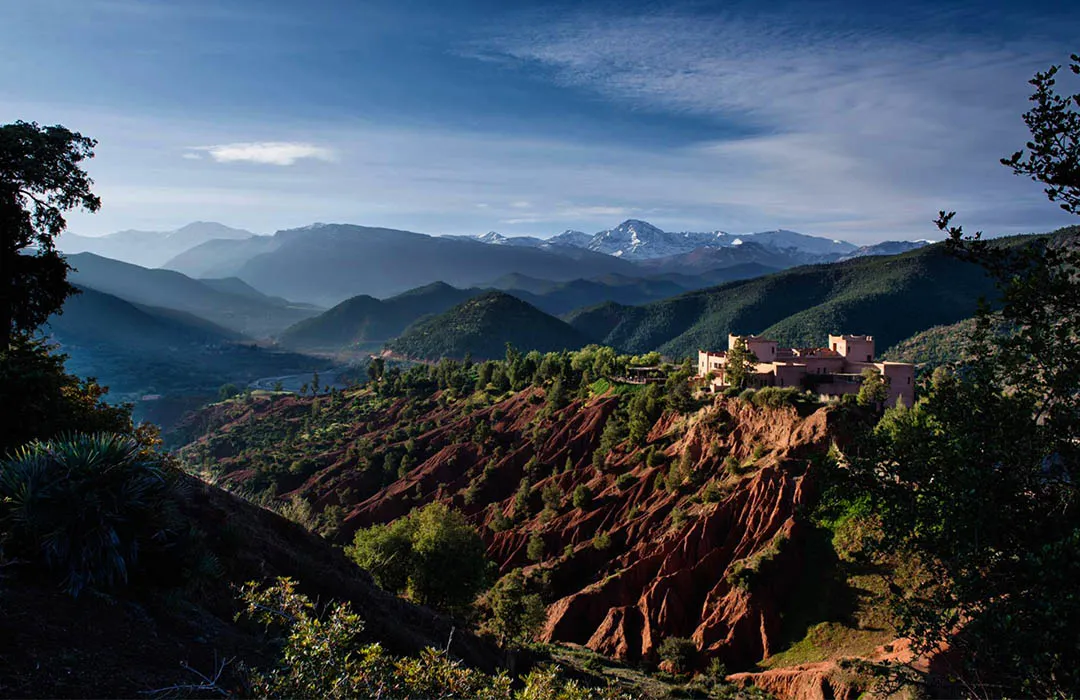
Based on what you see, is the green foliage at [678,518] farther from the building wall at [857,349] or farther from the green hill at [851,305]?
the green hill at [851,305]

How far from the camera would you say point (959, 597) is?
7445 millimetres

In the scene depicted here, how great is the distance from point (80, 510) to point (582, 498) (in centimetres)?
3707

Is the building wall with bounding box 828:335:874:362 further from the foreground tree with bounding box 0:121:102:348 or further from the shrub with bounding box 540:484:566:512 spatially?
the foreground tree with bounding box 0:121:102:348

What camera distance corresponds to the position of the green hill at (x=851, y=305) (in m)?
139

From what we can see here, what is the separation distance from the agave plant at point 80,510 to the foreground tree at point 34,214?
11116 millimetres

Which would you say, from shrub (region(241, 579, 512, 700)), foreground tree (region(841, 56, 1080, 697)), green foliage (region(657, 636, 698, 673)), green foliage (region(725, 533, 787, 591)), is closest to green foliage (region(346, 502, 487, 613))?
green foliage (region(657, 636, 698, 673))

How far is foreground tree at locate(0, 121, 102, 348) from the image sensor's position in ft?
57.4

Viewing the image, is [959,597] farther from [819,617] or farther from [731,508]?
[731,508]

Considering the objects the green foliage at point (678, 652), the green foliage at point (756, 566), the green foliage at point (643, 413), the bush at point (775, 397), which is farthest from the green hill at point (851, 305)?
the green foliage at point (678, 652)

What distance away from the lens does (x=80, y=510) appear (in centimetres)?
Answer: 926

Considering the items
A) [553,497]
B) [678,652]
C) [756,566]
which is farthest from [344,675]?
[553,497]

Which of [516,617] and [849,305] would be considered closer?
[516,617]

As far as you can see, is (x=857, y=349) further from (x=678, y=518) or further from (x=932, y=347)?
(x=932, y=347)

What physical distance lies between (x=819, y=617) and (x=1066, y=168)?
82.2ft
